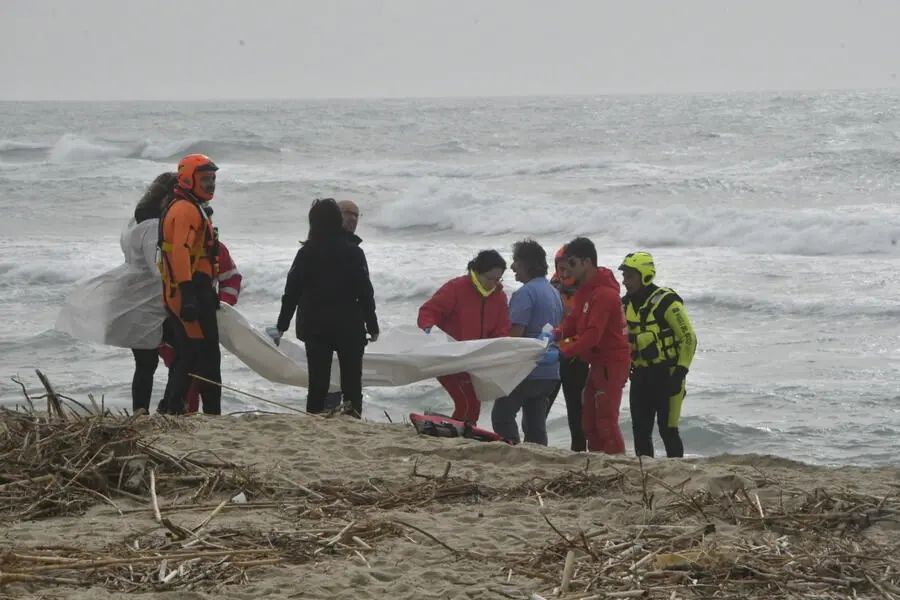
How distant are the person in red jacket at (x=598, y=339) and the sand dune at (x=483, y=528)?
2.78 feet

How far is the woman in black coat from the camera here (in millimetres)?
7828

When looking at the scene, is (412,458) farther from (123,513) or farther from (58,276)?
(58,276)

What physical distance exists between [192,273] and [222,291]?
656 millimetres

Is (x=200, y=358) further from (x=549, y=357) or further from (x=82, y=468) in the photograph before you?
(x=549, y=357)

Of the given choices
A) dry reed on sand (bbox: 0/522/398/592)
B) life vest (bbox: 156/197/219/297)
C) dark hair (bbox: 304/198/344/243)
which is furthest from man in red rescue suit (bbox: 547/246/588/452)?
dry reed on sand (bbox: 0/522/398/592)

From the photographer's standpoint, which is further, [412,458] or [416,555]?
[412,458]

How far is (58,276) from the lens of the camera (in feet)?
65.0

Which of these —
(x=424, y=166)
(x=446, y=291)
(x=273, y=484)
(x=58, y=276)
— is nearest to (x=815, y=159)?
(x=424, y=166)

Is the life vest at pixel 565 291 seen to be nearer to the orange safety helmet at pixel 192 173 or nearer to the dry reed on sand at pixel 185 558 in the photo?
the orange safety helmet at pixel 192 173

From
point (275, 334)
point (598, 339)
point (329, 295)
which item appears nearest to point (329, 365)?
point (275, 334)

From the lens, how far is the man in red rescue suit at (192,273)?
7.41 meters

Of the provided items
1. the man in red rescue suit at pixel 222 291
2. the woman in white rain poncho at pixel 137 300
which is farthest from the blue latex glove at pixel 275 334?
the woman in white rain poncho at pixel 137 300

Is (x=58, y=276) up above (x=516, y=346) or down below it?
below

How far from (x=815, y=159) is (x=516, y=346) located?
31.4m
